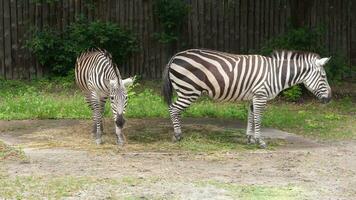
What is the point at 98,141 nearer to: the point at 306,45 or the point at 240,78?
the point at 240,78

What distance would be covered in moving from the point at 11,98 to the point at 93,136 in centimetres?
465

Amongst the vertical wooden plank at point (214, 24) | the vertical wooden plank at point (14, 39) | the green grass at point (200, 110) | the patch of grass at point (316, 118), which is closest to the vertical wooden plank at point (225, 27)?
the vertical wooden plank at point (214, 24)

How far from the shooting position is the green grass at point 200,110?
12.5 meters

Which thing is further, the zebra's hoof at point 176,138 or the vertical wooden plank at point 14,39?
the vertical wooden plank at point 14,39

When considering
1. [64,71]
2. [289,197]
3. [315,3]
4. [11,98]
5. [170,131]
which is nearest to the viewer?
[289,197]

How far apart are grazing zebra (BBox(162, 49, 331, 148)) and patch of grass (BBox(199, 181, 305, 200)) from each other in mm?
2825

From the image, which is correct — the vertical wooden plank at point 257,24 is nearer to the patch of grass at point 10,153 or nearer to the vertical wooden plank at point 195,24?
the vertical wooden plank at point 195,24

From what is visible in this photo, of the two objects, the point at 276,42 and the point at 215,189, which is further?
the point at 276,42

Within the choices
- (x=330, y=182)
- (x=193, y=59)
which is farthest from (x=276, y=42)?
(x=330, y=182)

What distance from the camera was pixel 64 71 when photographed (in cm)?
1767

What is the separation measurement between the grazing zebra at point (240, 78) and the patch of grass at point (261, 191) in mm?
2825

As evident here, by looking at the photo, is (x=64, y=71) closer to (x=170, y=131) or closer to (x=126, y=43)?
(x=126, y=43)

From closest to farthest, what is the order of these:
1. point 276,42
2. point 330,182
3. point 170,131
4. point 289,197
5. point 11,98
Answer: point 289,197 < point 330,182 < point 170,131 < point 11,98 < point 276,42

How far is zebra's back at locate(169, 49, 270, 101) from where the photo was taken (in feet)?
35.0
